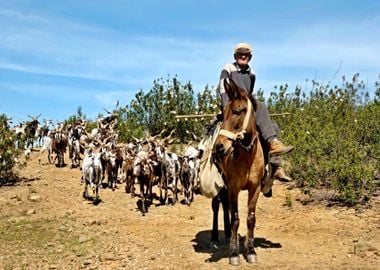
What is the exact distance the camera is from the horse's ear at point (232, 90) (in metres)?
8.26

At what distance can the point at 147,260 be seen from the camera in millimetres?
9453

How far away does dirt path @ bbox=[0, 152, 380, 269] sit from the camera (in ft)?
30.6

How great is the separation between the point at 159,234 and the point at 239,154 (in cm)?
378

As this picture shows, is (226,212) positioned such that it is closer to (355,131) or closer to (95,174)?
(95,174)

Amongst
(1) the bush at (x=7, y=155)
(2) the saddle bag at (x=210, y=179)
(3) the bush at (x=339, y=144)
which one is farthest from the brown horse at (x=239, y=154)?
(1) the bush at (x=7, y=155)

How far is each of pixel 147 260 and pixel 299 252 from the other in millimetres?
2791

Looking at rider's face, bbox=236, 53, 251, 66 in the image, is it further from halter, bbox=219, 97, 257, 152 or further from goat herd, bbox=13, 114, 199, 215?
goat herd, bbox=13, 114, 199, 215

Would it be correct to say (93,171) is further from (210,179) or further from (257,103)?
(257,103)

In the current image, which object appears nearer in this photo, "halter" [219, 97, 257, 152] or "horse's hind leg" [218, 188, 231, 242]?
"halter" [219, 97, 257, 152]

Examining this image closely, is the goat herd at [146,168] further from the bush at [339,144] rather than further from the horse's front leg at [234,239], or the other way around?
the horse's front leg at [234,239]

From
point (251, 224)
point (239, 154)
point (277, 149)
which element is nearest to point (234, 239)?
point (251, 224)

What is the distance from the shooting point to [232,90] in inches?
326

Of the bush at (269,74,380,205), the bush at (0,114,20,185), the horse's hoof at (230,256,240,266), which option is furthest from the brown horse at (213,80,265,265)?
the bush at (0,114,20,185)

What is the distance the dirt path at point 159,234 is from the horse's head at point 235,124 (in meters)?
2.06
